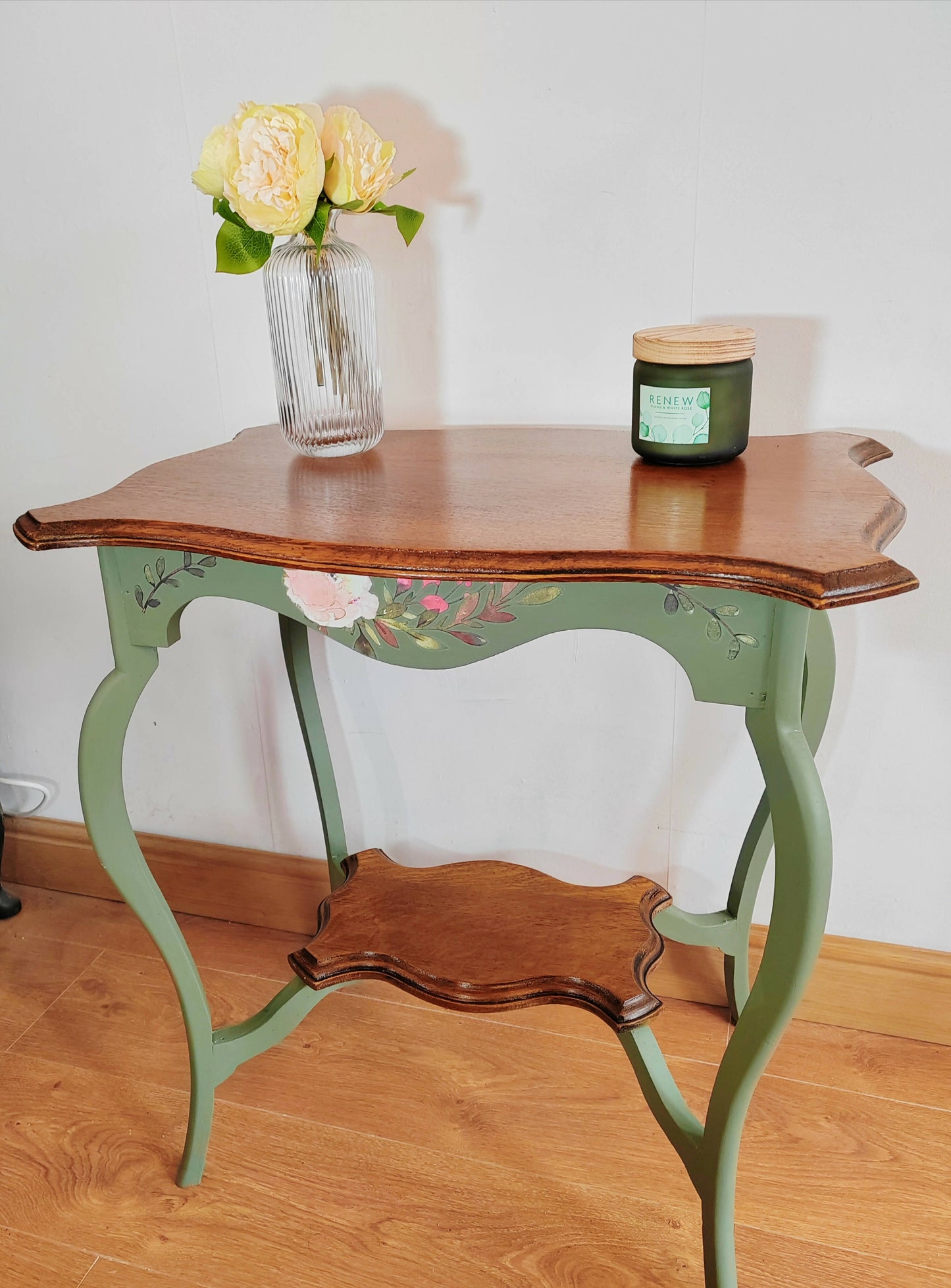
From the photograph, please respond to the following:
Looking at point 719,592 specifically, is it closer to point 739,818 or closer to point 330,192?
point 330,192

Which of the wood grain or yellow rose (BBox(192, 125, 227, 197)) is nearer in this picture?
yellow rose (BBox(192, 125, 227, 197))

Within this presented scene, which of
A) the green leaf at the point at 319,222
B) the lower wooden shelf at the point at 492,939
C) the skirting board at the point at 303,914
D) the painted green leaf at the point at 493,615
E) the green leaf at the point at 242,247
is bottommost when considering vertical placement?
the skirting board at the point at 303,914

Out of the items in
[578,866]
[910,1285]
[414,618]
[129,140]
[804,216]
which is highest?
[129,140]

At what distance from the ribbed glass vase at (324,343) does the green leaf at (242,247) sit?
36 mm

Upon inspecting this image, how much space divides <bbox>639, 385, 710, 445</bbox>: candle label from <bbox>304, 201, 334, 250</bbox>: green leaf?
13.5 inches

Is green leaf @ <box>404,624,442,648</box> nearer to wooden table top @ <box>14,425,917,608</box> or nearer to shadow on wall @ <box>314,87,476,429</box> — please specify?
wooden table top @ <box>14,425,917,608</box>

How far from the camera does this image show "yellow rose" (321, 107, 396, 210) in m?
0.97

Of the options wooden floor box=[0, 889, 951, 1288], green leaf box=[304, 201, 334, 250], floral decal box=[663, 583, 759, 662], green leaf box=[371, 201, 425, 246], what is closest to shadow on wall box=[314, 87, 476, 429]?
green leaf box=[371, 201, 425, 246]

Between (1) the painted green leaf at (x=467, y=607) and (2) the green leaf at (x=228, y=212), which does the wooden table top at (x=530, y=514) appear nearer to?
(1) the painted green leaf at (x=467, y=607)

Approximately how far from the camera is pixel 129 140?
1.29 m

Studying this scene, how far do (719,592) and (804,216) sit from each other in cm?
54

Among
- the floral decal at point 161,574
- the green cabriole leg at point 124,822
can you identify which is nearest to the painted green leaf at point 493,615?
the floral decal at point 161,574

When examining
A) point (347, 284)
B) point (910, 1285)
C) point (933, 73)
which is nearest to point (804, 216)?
point (933, 73)

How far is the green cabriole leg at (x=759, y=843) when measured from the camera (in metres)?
1.11
